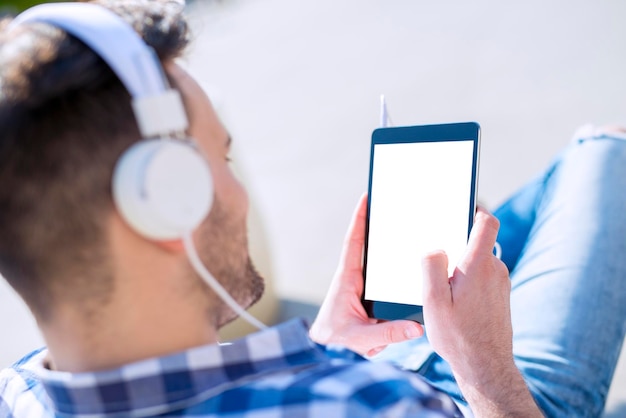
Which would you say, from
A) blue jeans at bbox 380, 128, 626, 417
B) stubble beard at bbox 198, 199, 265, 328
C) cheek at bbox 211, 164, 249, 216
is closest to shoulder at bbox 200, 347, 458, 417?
stubble beard at bbox 198, 199, 265, 328

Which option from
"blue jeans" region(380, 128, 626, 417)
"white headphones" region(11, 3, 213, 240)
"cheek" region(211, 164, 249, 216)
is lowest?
"blue jeans" region(380, 128, 626, 417)

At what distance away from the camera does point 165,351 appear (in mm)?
667

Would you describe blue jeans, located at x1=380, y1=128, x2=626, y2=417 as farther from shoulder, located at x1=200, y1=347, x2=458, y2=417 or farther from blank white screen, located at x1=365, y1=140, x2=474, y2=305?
shoulder, located at x1=200, y1=347, x2=458, y2=417

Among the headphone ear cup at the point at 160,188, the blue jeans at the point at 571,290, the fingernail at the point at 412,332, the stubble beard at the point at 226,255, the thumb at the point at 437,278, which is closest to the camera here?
the headphone ear cup at the point at 160,188

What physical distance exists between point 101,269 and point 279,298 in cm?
151

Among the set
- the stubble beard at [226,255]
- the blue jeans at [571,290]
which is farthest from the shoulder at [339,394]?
the blue jeans at [571,290]

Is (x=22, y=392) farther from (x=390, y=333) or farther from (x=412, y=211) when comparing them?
(x=412, y=211)

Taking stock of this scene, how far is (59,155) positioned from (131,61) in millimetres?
118

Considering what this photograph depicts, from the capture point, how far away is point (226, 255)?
2.36ft

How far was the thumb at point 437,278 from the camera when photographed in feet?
2.78

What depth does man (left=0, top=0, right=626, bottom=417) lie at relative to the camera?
1.97ft

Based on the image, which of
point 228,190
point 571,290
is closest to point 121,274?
point 228,190

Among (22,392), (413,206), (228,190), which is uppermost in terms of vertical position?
(228,190)

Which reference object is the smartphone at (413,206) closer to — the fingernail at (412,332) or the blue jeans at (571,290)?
the fingernail at (412,332)
